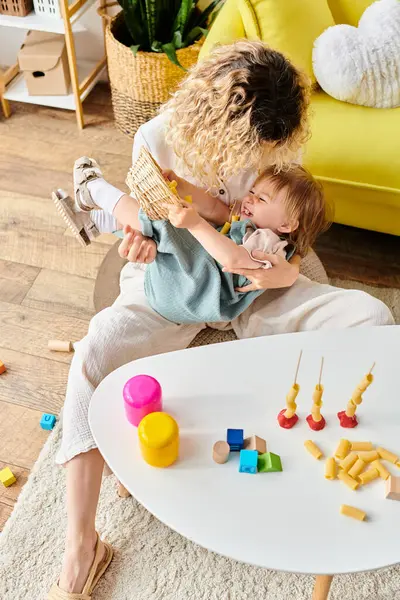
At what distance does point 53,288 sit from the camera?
2016 millimetres

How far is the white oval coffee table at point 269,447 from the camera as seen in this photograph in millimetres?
969

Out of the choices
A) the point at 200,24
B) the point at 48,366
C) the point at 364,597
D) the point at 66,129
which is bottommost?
the point at 364,597

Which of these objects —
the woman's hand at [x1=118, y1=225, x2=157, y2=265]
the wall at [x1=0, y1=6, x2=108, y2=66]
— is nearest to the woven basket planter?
the wall at [x1=0, y1=6, x2=108, y2=66]

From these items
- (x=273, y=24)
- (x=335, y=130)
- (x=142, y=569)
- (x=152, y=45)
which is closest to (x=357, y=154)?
(x=335, y=130)

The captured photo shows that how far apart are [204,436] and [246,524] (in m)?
0.18

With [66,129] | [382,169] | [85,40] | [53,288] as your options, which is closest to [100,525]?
[53,288]

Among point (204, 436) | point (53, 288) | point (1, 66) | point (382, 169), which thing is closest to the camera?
point (204, 436)

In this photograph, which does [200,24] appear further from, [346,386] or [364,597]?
[364,597]

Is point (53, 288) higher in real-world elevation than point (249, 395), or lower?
lower

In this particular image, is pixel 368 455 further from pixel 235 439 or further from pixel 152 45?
pixel 152 45

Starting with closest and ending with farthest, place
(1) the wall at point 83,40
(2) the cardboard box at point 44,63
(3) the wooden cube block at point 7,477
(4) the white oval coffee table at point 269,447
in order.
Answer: (4) the white oval coffee table at point 269,447
(3) the wooden cube block at point 7,477
(2) the cardboard box at point 44,63
(1) the wall at point 83,40

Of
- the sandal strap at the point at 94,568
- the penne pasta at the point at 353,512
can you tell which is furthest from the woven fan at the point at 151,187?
the sandal strap at the point at 94,568

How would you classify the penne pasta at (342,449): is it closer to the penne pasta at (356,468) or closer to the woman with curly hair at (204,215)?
the penne pasta at (356,468)

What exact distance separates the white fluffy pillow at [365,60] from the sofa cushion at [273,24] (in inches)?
2.4
